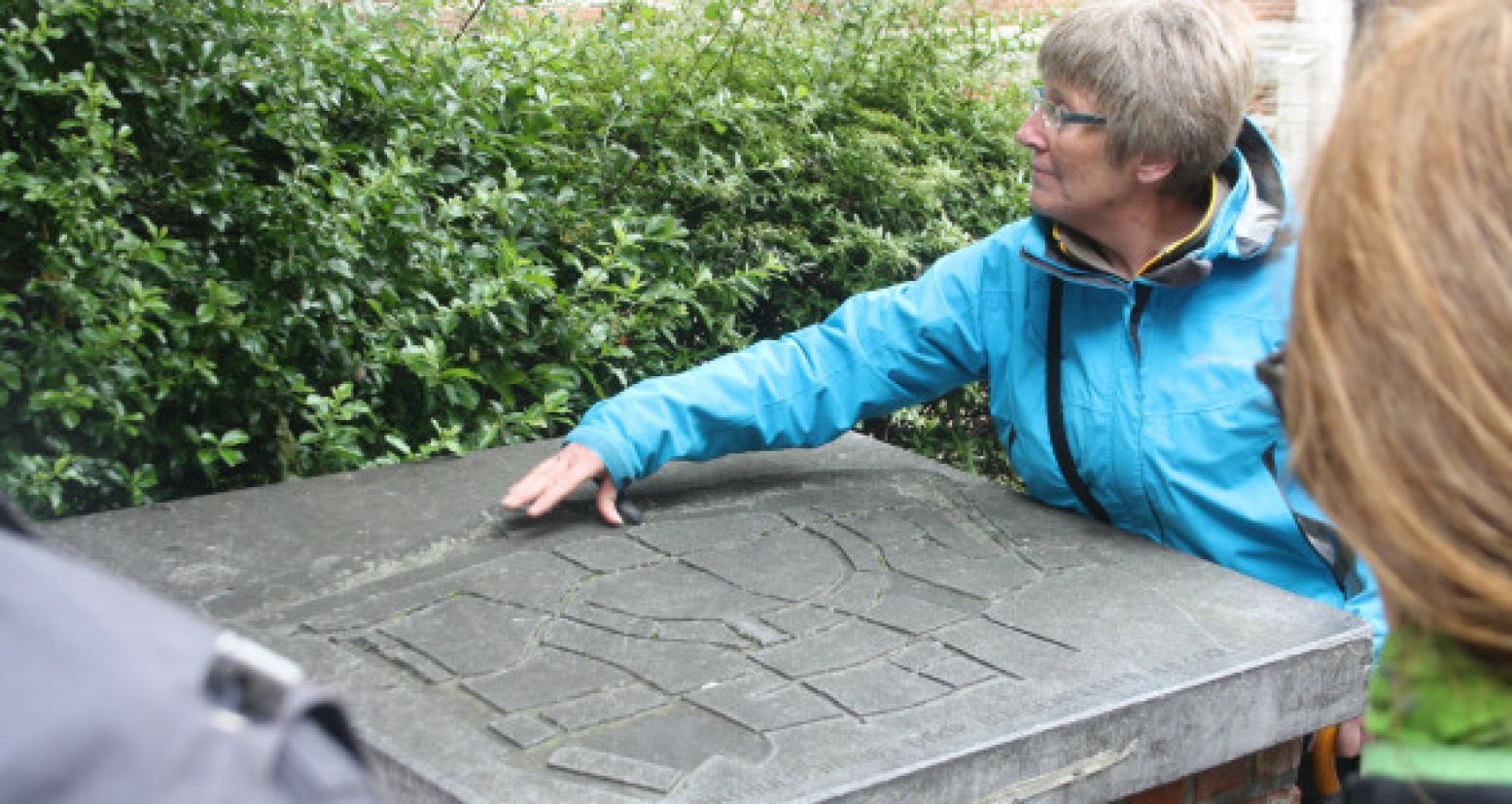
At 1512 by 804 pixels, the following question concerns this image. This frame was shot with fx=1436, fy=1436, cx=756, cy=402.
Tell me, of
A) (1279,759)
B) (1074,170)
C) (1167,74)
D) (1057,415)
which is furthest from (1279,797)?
(1167,74)

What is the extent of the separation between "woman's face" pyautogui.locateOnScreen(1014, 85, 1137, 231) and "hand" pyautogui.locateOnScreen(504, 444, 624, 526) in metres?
0.95

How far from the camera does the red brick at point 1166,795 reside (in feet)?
6.97

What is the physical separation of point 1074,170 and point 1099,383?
0.40 m

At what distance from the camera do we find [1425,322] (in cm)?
91

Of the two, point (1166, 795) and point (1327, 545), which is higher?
point (1327, 545)

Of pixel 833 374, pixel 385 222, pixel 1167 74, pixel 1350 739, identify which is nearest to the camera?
pixel 1350 739

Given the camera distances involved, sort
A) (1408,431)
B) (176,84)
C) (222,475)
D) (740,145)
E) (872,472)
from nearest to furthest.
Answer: (1408,431) < (872,472) < (176,84) < (222,475) < (740,145)

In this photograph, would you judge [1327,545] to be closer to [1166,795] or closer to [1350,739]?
[1350,739]

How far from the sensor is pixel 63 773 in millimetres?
644

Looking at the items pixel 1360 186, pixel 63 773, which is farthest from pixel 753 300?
pixel 63 773

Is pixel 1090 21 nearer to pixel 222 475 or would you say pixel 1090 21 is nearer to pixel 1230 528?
pixel 1230 528

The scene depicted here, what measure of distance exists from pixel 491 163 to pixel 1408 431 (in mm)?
3018

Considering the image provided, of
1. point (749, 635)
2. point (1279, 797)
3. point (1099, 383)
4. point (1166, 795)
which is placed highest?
point (1099, 383)

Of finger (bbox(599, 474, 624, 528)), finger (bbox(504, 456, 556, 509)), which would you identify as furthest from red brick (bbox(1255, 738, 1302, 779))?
finger (bbox(504, 456, 556, 509))
